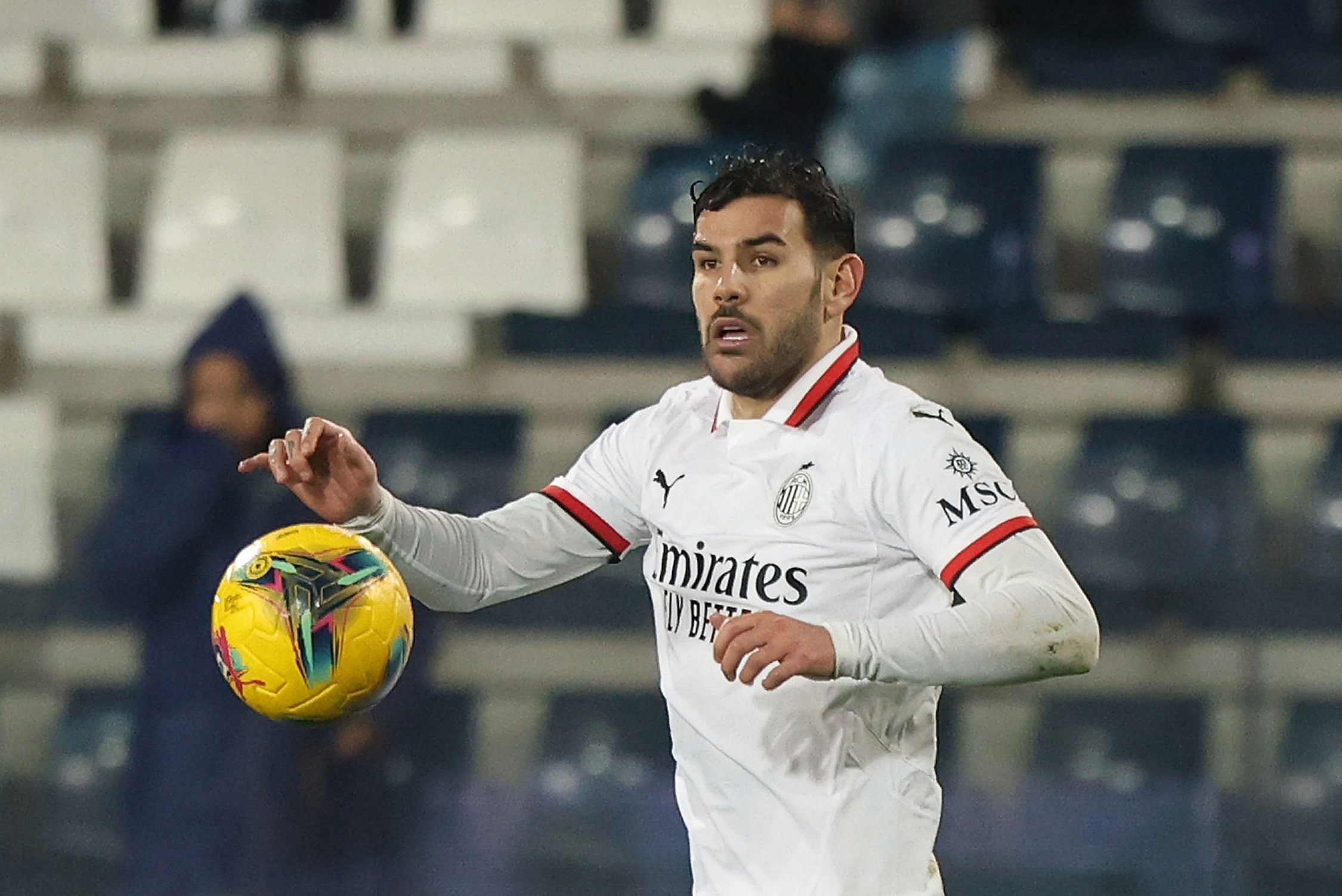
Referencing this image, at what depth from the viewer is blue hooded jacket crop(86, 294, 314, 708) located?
401 cm

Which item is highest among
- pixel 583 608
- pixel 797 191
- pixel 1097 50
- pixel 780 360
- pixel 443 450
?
pixel 1097 50

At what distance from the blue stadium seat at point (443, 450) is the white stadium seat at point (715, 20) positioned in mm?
1753

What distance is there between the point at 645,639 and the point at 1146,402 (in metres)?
1.88

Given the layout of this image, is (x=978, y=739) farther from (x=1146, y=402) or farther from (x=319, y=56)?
(x=319, y=56)

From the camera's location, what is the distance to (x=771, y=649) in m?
2.08

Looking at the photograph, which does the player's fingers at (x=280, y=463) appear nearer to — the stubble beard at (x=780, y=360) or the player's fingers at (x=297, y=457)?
the player's fingers at (x=297, y=457)

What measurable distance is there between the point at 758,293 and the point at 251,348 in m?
2.06

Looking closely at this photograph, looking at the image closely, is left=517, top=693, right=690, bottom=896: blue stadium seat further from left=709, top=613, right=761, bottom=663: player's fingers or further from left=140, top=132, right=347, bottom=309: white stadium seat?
left=140, top=132, right=347, bottom=309: white stadium seat

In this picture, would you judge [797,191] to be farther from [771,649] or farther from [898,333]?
[898,333]

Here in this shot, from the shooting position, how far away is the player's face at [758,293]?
248cm

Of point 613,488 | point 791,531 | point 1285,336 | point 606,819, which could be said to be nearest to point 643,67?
point 1285,336

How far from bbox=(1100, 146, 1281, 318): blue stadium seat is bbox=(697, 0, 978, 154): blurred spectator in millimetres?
719

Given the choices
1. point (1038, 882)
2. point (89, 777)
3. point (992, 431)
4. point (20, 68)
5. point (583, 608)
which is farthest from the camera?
point (20, 68)

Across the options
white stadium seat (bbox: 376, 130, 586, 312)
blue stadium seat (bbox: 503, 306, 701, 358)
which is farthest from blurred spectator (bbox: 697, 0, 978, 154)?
blue stadium seat (bbox: 503, 306, 701, 358)
